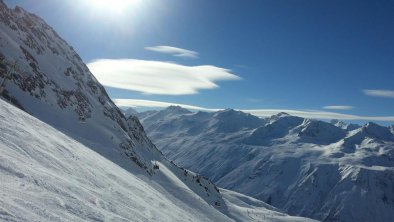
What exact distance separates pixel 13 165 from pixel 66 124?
126 feet

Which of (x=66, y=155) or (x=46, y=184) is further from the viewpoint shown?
(x=66, y=155)

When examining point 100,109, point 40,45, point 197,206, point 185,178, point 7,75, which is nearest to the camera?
point 7,75

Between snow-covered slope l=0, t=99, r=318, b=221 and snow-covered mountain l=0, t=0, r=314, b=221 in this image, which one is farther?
snow-covered mountain l=0, t=0, r=314, b=221

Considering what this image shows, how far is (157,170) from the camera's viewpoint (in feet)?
251

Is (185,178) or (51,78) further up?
(51,78)

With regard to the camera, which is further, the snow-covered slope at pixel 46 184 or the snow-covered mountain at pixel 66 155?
the snow-covered mountain at pixel 66 155

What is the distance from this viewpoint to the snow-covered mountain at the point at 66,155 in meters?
17.9

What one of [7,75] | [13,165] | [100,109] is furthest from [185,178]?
[13,165]

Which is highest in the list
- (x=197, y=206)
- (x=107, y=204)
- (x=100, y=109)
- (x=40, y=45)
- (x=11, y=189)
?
(x=40, y=45)

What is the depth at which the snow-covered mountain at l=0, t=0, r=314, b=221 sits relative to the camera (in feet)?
58.6

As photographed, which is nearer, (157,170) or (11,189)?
(11,189)

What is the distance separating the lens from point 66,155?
101ft

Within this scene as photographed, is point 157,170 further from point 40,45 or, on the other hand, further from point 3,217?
point 3,217

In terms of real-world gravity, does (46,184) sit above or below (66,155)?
below
